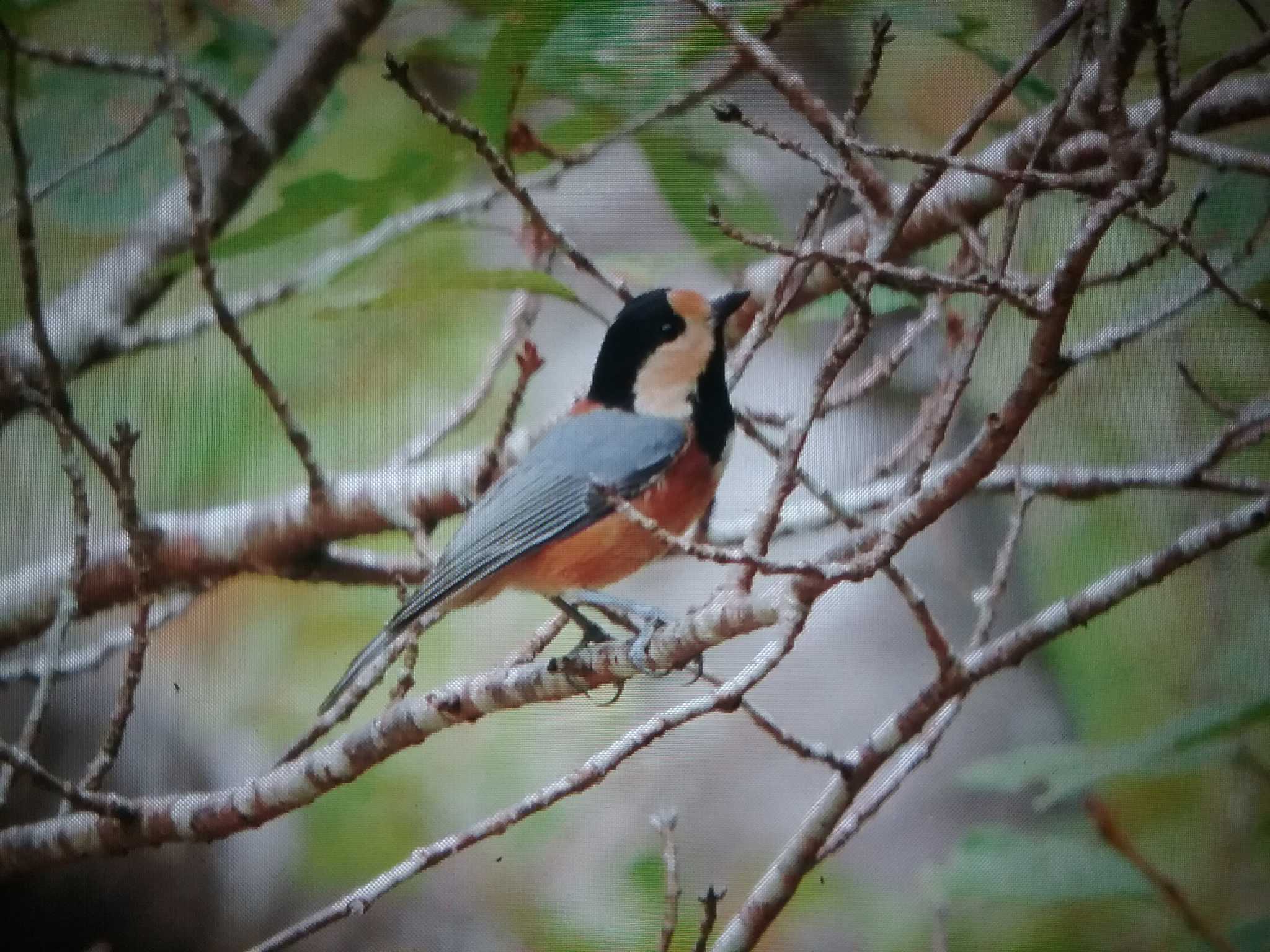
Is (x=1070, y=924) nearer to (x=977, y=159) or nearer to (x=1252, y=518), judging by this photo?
(x=1252, y=518)

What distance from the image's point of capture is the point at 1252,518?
1.08 meters

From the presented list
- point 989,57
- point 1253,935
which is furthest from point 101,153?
point 1253,935

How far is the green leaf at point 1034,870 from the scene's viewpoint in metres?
1.08

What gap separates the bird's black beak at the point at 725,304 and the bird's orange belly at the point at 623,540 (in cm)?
13

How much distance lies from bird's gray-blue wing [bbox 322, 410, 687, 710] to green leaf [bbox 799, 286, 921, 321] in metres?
0.17

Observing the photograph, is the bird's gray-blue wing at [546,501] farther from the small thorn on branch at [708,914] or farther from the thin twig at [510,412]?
the small thorn on branch at [708,914]

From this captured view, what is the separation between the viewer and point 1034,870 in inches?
43.2

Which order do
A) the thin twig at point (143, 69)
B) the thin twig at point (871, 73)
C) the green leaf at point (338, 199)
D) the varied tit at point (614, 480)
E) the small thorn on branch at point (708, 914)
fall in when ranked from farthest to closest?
the thin twig at point (143, 69)
the green leaf at point (338, 199)
the varied tit at point (614, 480)
the small thorn on branch at point (708, 914)
the thin twig at point (871, 73)

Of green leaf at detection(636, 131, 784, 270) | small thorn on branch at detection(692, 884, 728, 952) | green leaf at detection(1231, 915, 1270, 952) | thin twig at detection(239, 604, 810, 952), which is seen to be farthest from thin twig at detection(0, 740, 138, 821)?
green leaf at detection(1231, 915, 1270, 952)

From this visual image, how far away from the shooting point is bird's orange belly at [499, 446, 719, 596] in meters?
1.14

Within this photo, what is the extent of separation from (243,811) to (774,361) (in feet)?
2.20

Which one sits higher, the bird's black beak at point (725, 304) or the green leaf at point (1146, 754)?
the bird's black beak at point (725, 304)

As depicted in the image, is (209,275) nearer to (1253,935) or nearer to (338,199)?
(338,199)

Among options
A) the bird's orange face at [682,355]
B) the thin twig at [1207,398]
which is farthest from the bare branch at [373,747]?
the thin twig at [1207,398]
